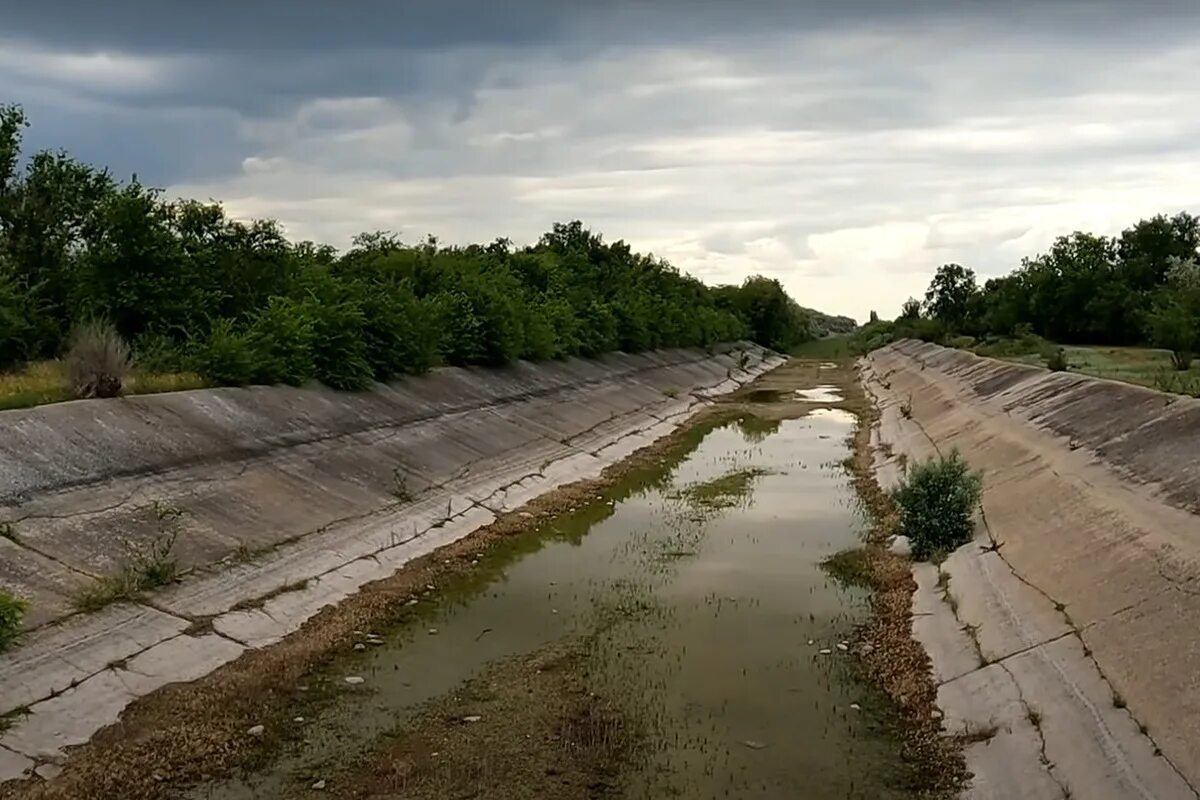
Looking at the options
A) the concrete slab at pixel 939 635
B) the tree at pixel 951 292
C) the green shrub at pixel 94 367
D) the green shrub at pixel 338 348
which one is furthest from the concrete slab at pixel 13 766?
the tree at pixel 951 292

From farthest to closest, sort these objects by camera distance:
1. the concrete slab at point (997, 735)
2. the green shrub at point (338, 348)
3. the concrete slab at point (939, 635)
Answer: the green shrub at point (338, 348), the concrete slab at point (939, 635), the concrete slab at point (997, 735)

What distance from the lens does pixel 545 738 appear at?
35.2 ft

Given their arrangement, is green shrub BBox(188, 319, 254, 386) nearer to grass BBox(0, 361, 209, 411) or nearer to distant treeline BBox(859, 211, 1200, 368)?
grass BBox(0, 361, 209, 411)

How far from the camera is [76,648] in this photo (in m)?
11.7

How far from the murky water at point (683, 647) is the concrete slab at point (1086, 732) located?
5.21ft

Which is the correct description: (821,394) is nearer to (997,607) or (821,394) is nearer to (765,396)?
(765,396)

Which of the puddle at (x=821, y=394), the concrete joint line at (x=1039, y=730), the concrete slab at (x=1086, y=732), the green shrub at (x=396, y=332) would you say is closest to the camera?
the concrete slab at (x=1086, y=732)

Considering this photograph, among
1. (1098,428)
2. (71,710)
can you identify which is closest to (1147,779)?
(71,710)

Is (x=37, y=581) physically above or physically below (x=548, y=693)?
above

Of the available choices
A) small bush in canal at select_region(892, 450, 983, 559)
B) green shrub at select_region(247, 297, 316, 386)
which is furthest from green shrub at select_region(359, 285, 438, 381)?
small bush in canal at select_region(892, 450, 983, 559)

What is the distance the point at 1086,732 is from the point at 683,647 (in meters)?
5.30

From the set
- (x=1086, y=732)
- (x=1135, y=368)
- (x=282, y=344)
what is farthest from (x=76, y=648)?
(x=1135, y=368)

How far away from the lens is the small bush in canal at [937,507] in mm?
18406

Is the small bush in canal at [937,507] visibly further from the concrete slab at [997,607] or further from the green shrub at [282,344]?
the green shrub at [282,344]
